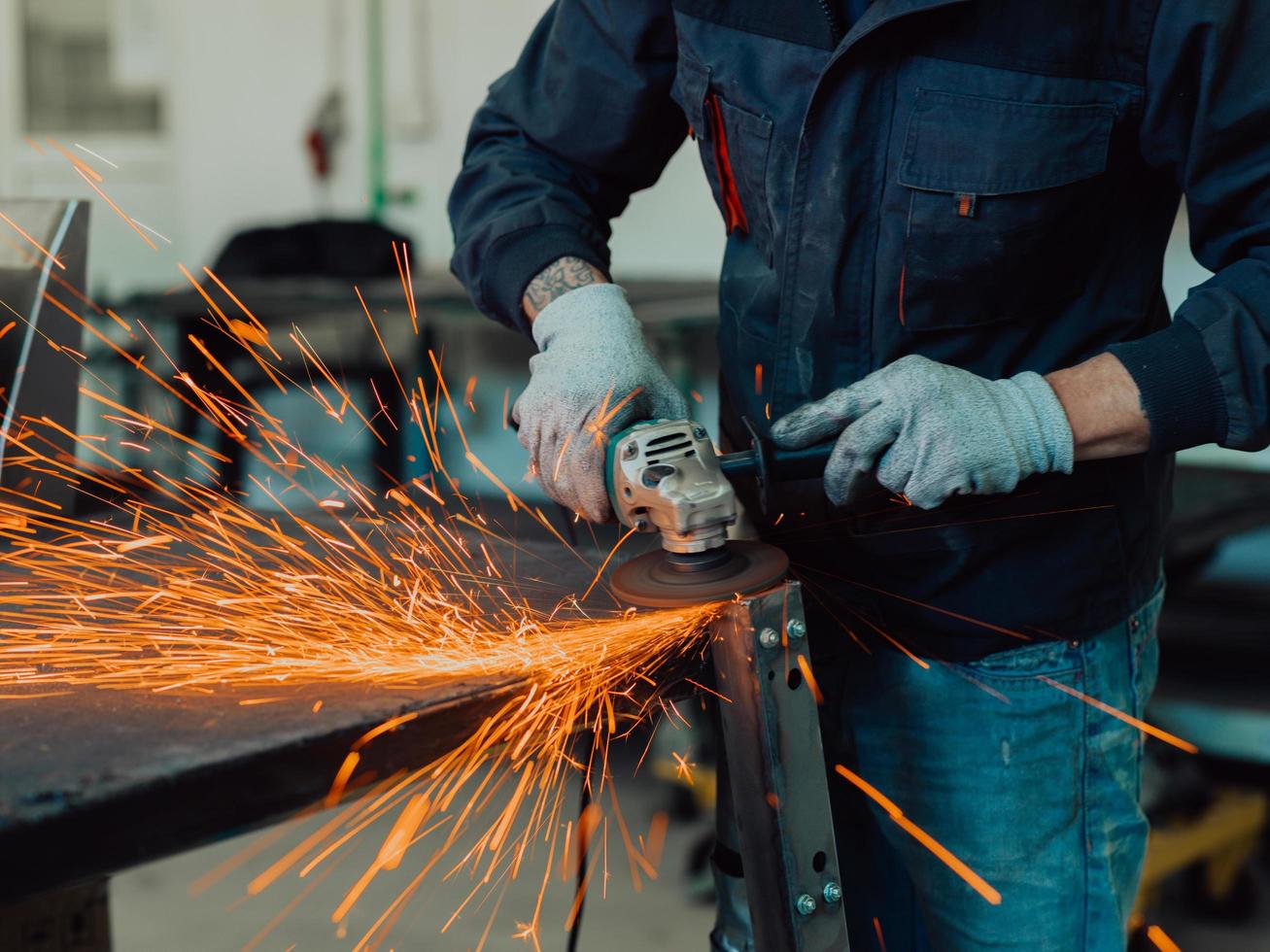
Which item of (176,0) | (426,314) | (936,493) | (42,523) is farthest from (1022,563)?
(176,0)

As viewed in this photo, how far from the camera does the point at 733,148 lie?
1.33 m

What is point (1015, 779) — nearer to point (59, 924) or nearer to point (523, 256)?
point (523, 256)

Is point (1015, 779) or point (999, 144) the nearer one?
point (999, 144)

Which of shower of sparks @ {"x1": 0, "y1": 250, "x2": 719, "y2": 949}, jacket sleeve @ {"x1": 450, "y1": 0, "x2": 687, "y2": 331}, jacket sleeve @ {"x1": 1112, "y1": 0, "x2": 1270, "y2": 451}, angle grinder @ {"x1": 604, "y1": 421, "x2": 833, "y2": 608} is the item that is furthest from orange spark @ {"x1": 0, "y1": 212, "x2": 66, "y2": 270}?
jacket sleeve @ {"x1": 1112, "y1": 0, "x2": 1270, "y2": 451}

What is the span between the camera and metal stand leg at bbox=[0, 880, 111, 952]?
4.73 feet

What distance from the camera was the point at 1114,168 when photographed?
1.21 meters

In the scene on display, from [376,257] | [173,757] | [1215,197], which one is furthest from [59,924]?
[376,257]

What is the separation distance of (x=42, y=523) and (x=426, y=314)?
74.9 inches

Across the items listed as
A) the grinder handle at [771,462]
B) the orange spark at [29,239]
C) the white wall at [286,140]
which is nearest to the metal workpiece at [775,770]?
the grinder handle at [771,462]

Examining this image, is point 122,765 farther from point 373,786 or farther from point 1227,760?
point 1227,760

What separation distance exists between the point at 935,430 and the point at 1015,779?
15.7 inches

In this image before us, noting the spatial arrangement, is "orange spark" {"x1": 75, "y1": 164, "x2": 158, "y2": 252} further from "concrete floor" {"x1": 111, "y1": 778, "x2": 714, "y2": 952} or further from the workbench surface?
the workbench surface

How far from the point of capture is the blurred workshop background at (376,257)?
2463mm

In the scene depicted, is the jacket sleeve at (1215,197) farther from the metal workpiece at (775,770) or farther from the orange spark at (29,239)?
the orange spark at (29,239)
